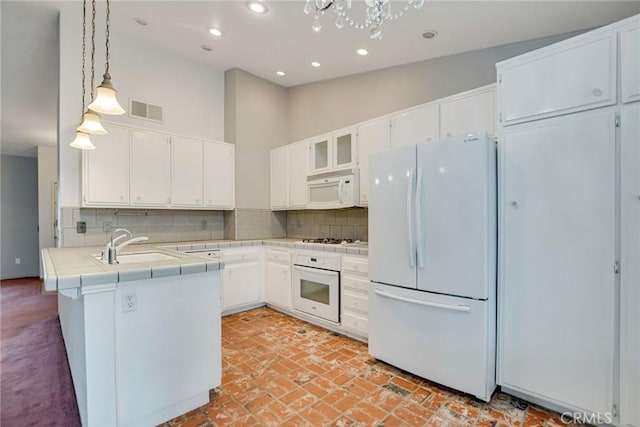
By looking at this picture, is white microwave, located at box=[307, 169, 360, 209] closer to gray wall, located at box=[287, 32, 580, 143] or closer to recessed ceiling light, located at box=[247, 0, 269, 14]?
gray wall, located at box=[287, 32, 580, 143]

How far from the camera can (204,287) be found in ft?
6.51

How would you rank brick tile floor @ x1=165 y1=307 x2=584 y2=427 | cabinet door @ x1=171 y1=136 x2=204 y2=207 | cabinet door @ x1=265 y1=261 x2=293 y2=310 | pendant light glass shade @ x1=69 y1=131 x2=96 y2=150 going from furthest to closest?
cabinet door @ x1=265 y1=261 x2=293 y2=310, cabinet door @ x1=171 y1=136 x2=204 y2=207, pendant light glass shade @ x1=69 y1=131 x2=96 y2=150, brick tile floor @ x1=165 y1=307 x2=584 y2=427

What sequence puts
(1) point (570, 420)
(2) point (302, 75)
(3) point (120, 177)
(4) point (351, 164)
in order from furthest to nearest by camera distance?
(2) point (302, 75) → (4) point (351, 164) → (3) point (120, 177) → (1) point (570, 420)

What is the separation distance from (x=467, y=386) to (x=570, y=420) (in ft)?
1.88

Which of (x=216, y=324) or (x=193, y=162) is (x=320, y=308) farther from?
(x=193, y=162)

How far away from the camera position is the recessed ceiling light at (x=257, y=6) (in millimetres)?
2727

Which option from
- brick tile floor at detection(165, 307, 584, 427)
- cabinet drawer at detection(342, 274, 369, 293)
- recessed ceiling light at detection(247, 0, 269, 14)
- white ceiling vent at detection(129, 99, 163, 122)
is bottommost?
brick tile floor at detection(165, 307, 584, 427)

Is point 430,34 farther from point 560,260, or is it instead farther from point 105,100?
point 105,100

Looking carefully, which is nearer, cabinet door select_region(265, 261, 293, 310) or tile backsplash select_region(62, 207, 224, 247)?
tile backsplash select_region(62, 207, 224, 247)

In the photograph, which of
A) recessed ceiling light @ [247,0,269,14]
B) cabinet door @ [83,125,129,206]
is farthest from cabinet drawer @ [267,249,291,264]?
recessed ceiling light @ [247,0,269,14]

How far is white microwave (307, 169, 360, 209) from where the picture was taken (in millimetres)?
3449

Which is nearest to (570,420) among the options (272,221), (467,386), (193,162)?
(467,386)

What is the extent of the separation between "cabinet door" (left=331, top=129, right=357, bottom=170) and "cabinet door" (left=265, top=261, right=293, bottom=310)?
142cm

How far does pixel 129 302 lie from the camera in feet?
5.60
